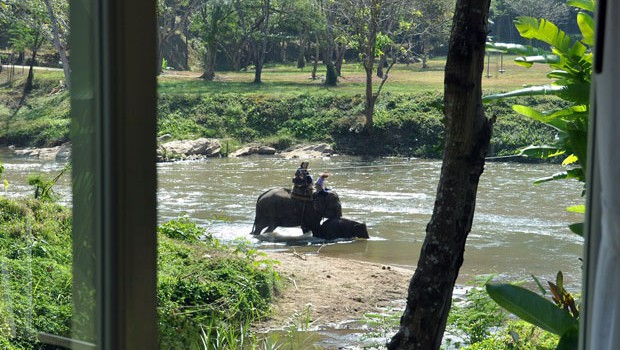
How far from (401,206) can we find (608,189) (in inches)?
432

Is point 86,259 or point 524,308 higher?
point 86,259

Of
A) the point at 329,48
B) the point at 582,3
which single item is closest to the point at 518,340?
the point at 582,3

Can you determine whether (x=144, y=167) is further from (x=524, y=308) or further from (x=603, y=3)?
(x=524, y=308)

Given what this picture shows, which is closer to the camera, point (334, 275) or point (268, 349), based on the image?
point (268, 349)

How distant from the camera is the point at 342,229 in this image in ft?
30.6

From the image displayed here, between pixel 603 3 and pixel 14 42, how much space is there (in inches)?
26.7

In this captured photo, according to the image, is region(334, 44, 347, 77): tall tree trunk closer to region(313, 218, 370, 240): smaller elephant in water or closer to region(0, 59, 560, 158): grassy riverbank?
region(0, 59, 560, 158): grassy riverbank

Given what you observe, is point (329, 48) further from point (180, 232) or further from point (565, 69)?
point (565, 69)

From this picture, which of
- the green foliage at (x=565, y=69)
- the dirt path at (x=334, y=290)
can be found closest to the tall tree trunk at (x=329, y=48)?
the dirt path at (x=334, y=290)

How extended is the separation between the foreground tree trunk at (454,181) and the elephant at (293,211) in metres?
7.02

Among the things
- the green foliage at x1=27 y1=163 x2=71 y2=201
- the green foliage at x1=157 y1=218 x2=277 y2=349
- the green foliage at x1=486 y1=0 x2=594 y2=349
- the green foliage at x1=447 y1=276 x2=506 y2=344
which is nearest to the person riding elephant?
the green foliage at x1=157 y1=218 x2=277 y2=349

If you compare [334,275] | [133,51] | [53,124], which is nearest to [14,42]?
[53,124]

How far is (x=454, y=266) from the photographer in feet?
7.75

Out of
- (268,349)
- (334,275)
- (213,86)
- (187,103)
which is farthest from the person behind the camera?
(213,86)
